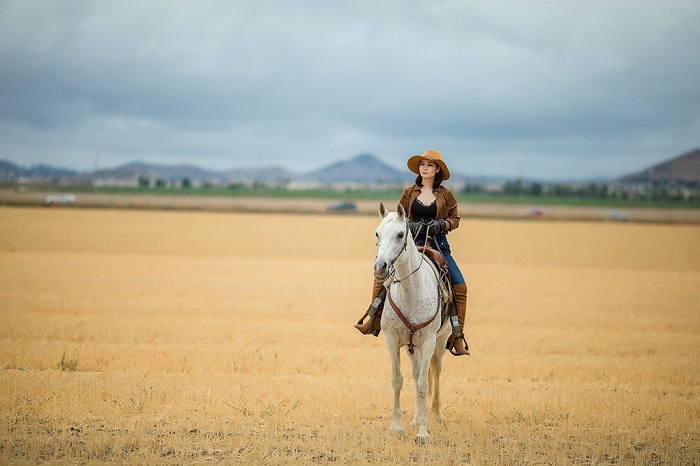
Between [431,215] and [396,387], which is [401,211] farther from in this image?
[396,387]

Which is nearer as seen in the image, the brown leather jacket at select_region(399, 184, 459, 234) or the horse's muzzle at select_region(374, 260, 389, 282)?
the horse's muzzle at select_region(374, 260, 389, 282)

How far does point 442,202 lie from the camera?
10.3 metres

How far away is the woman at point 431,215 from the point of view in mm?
10141

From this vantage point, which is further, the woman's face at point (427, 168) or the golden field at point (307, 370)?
the woman's face at point (427, 168)

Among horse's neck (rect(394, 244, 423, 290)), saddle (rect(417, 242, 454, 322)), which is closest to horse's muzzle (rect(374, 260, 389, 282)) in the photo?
horse's neck (rect(394, 244, 423, 290))

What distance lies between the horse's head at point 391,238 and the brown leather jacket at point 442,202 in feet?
4.34

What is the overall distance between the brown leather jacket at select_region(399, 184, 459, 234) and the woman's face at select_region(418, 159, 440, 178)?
0.75ft

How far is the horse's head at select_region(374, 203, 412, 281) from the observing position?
828 centimetres

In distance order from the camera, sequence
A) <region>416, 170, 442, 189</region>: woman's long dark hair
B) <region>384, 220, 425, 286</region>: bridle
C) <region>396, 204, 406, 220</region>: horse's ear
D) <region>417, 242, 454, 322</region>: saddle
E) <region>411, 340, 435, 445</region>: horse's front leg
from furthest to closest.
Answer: <region>416, 170, 442, 189</region>: woman's long dark hair < <region>417, 242, 454, 322</region>: saddle < <region>411, 340, 435, 445</region>: horse's front leg < <region>396, 204, 406, 220</region>: horse's ear < <region>384, 220, 425, 286</region>: bridle

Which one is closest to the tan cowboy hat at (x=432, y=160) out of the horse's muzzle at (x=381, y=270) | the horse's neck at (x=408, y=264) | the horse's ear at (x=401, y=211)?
the horse's neck at (x=408, y=264)

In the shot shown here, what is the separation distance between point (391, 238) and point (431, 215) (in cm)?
186

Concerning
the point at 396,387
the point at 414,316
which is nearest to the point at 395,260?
the point at 414,316

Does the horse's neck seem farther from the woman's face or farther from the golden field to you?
the golden field

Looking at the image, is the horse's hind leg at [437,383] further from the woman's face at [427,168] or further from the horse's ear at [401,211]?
the horse's ear at [401,211]
